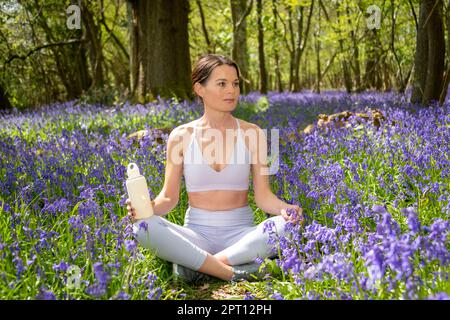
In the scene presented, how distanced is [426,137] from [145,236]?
3.23 meters

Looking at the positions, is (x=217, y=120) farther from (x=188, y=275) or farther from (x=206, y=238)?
(x=188, y=275)

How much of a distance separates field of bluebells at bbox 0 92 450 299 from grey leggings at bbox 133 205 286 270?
0.39 ft

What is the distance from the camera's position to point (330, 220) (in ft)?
12.7

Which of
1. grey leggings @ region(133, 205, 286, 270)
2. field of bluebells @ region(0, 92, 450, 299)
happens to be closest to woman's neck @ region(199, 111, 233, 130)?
grey leggings @ region(133, 205, 286, 270)

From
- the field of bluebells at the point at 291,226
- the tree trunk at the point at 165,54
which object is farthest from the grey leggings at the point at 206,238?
the tree trunk at the point at 165,54

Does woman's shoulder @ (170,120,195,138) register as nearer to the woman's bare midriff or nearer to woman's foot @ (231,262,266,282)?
the woman's bare midriff

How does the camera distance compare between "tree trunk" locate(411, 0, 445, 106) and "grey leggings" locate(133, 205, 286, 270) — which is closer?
"grey leggings" locate(133, 205, 286, 270)

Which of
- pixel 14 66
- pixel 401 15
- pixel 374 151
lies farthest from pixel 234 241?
pixel 401 15

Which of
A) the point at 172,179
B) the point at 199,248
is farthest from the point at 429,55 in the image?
the point at 199,248

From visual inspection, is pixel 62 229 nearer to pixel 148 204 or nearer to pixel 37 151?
pixel 148 204

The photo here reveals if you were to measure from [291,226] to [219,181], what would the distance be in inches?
32.6

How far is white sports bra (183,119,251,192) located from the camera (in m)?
3.84

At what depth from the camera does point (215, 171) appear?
383 centimetres

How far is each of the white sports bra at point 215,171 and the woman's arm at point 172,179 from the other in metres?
0.08
